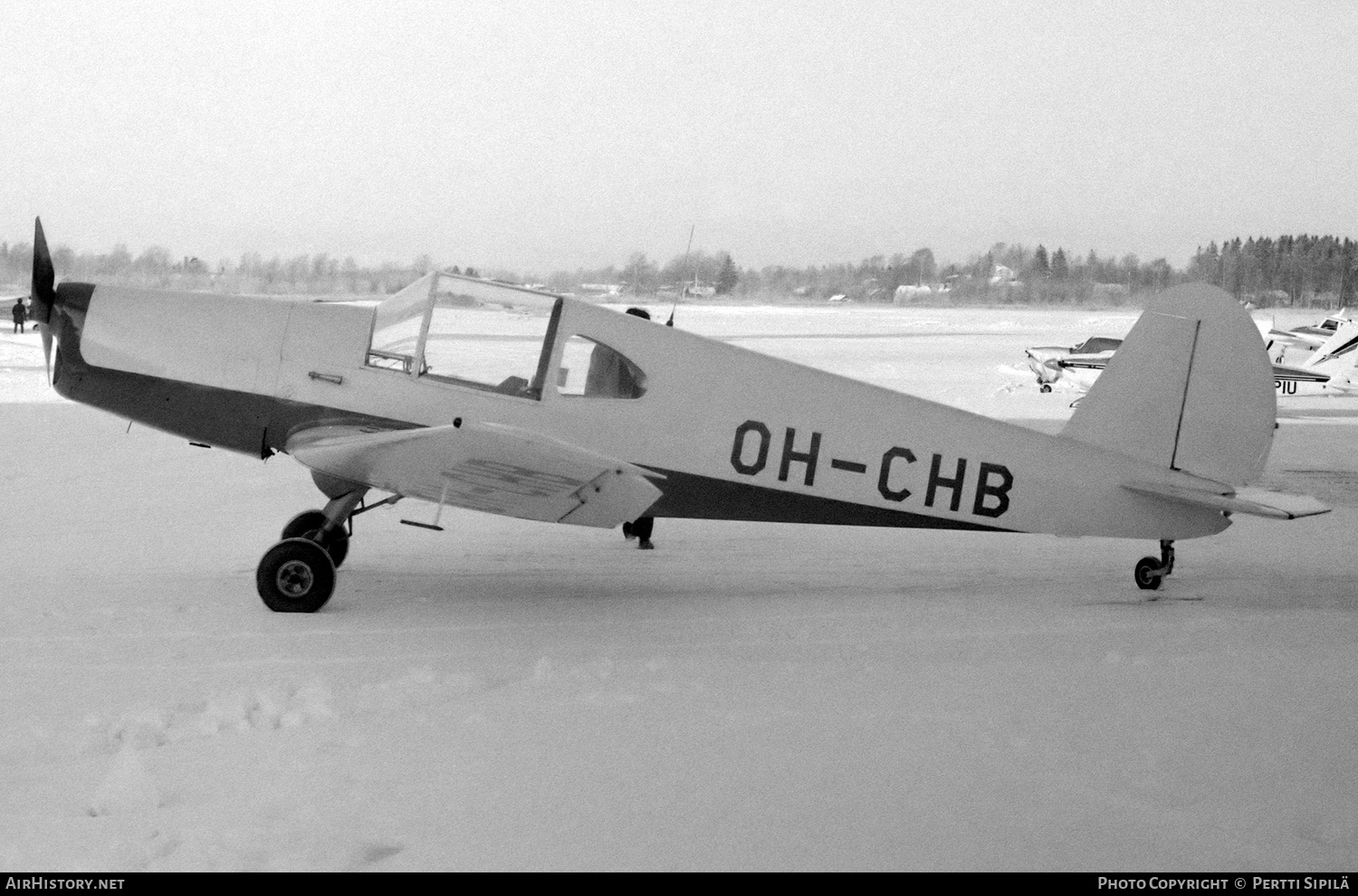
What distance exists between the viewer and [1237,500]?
589 centimetres

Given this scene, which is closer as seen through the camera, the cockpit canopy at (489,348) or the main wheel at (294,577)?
the main wheel at (294,577)

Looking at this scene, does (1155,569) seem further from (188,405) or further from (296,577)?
(188,405)

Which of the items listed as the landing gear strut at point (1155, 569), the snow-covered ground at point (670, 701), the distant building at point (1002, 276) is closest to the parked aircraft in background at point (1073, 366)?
the snow-covered ground at point (670, 701)

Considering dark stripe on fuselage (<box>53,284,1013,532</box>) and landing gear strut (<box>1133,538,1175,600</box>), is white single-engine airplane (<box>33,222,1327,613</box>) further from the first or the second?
landing gear strut (<box>1133,538,1175,600</box>)

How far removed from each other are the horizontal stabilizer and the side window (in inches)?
104

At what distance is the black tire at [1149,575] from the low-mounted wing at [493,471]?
2939mm

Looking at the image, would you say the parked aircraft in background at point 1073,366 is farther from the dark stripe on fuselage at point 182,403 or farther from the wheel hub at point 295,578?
the wheel hub at point 295,578

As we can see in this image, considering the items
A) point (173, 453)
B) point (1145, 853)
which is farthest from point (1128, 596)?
point (173, 453)

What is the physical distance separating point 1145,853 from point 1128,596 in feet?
11.1

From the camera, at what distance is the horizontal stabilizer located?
5750mm

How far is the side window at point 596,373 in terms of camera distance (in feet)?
19.1

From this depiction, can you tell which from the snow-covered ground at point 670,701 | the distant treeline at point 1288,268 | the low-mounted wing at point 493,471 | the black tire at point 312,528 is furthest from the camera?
the distant treeline at point 1288,268
